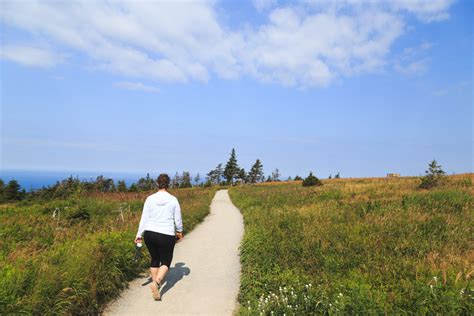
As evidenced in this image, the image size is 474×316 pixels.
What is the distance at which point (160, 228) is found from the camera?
5656 mm

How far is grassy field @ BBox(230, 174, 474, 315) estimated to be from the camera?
4523mm

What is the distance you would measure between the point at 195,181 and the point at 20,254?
87.8 m

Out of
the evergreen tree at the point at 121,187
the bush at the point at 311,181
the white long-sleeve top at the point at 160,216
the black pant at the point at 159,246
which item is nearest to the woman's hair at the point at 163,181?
the white long-sleeve top at the point at 160,216

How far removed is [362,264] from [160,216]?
4624mm

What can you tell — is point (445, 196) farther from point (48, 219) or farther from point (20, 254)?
point (48, 219)

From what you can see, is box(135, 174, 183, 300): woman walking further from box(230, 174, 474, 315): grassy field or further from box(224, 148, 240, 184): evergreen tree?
box(224, 148, 240, 184): evergreen tree

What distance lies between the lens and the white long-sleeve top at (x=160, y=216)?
5.67 metres

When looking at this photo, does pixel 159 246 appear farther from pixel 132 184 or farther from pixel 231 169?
pixel 231 169

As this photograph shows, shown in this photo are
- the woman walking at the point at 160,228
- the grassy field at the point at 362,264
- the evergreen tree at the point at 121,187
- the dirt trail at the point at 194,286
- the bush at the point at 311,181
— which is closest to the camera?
the grassy field at the point at 362,264

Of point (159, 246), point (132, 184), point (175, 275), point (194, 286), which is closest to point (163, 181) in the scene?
point (159, 246)

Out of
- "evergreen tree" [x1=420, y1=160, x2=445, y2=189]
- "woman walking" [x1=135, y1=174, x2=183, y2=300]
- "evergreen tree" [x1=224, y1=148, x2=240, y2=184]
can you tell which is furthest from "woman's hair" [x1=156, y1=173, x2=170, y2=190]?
"evergreen tree" [x1=224, y1=148, x2=240, y2=184]

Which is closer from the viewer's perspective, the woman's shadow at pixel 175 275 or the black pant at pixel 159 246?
the black pant at pixel 159 246

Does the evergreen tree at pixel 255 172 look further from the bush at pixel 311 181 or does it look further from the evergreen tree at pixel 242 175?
the bush at pixel 311 181

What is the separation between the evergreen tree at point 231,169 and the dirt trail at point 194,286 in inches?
2692
